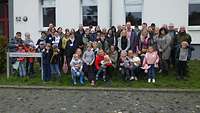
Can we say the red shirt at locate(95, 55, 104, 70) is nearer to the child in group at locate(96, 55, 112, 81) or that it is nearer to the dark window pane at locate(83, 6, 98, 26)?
the child in group at locate(96, 55, 112, 81)

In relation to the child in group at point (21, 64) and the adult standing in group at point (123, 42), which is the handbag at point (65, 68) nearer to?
the child in group at point (21, 64)

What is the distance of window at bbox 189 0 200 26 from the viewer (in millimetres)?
20391

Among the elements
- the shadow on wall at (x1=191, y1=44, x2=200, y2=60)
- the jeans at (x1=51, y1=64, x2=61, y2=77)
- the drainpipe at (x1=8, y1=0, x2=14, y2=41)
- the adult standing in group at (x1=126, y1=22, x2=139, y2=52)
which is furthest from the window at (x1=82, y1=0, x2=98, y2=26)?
the jeans at (x1=51, y1=64, x2=61, y2=77)

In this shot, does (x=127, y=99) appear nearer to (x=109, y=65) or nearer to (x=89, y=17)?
(x=109, y=65)

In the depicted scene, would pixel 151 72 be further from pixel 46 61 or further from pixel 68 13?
pixel 68 13

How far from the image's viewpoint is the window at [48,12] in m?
22.6

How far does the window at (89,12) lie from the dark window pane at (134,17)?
1.65 metres

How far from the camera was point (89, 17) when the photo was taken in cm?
2198

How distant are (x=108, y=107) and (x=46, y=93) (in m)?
2.88

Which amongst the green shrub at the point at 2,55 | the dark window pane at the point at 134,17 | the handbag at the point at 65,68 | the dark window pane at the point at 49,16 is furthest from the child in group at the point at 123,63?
the dark window pane at the point at 49,16

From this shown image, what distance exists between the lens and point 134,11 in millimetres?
21266

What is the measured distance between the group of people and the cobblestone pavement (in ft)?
4.48

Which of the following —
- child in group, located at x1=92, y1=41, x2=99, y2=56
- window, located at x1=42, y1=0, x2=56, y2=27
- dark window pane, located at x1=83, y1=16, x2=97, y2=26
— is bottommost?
child in group, located at x1=92, y1=41, x2=99, y2=56

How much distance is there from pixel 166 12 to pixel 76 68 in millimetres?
7133
